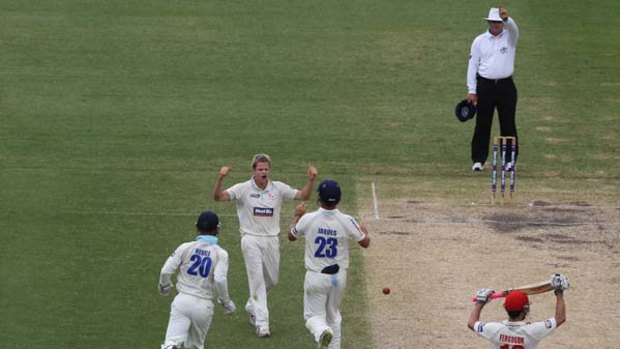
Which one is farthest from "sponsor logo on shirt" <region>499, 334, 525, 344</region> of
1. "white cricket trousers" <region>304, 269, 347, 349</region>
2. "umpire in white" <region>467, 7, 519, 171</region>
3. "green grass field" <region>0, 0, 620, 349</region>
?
"umpire in white" <region>467, 7, 519, 171</region>

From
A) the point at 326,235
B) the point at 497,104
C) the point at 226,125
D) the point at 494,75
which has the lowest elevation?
the point at 326,235

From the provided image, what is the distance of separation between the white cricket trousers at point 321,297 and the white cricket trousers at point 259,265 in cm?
113

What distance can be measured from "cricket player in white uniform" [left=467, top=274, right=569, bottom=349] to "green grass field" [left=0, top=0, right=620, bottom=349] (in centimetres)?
308

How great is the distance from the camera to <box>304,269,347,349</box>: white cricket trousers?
15.3 m

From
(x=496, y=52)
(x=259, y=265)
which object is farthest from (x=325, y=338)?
(x=496, y=52)

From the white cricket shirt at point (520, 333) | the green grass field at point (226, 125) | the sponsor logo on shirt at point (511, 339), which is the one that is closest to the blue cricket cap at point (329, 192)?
the green grass field at point (226, 125)

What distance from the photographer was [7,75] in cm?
2720

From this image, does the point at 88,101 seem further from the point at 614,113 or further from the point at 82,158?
the point at 614,113

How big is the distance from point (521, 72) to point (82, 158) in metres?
8.96

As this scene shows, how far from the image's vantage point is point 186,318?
1481cm

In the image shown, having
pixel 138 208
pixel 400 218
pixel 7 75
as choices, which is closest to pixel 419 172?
pixel 400 218

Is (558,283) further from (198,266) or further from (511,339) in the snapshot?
(198,266)

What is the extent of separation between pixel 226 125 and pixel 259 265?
8804 mm

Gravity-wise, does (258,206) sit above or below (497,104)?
below
